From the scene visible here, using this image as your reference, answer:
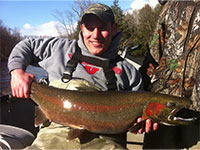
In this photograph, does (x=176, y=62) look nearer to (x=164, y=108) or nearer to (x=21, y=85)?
(x=164, y=108)

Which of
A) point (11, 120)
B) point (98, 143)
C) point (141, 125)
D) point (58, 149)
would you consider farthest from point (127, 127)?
point (11, 120)

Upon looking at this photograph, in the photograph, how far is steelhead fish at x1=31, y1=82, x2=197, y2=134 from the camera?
7.13ft

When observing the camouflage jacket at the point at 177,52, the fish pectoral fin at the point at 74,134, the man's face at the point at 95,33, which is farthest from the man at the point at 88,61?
the camouflage jacket at the point at 177,52

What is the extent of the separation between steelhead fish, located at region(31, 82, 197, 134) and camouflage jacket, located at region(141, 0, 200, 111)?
2.77ft

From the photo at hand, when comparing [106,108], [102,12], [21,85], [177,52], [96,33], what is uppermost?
[102,12]

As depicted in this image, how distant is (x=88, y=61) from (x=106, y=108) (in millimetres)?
785

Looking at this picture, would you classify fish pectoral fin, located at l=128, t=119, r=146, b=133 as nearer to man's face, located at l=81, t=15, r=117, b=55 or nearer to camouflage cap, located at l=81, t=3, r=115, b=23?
man's face, located at l=81, t=15, r=117, b=55

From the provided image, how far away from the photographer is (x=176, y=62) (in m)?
3.12

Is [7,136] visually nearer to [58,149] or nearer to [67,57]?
[58,149]

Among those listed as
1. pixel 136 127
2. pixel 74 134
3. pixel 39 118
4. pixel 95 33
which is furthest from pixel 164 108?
pixel 39 118

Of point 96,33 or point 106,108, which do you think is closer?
point 106,108

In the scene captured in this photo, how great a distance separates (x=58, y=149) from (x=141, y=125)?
105 cm

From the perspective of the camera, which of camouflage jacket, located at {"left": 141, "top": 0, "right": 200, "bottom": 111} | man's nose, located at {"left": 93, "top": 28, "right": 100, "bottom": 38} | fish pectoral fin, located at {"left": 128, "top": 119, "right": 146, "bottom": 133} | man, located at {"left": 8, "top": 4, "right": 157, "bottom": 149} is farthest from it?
camouflage jacket, located at {"left": 141, "top": 0, "right": 200, "bottom": 111}

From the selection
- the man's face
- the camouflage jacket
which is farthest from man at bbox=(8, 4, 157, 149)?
the camouflage jacket
